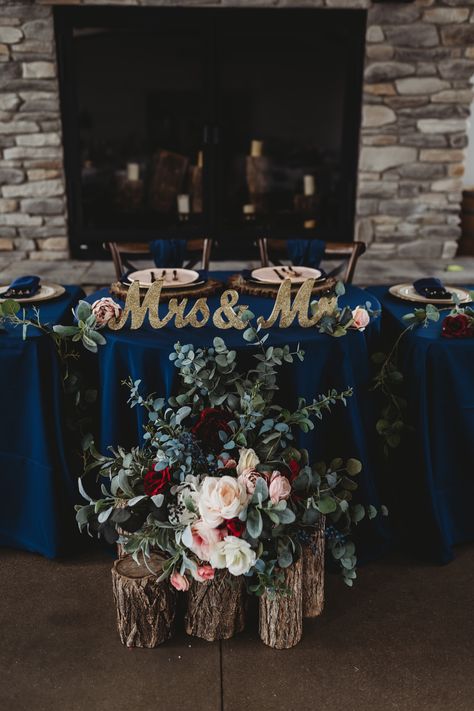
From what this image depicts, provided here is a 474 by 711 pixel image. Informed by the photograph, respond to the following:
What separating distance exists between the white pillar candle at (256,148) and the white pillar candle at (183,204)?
1.55ft

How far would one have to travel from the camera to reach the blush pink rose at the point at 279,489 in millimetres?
1464

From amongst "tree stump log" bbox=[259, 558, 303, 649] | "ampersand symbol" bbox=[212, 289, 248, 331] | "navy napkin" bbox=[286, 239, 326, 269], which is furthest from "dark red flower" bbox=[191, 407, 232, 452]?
"navy napkin" bbox=[286, 239, 326, 269]

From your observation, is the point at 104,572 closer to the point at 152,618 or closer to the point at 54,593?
the point at 54,593

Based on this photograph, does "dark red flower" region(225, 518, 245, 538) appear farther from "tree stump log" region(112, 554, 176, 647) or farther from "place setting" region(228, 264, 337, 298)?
"place setting" region(228, 264, 337, 298)

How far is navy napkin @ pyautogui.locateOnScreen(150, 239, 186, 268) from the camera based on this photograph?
2.36 metres

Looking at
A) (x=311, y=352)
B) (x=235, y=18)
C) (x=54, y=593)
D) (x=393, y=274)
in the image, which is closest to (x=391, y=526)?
(x=311, y=352)

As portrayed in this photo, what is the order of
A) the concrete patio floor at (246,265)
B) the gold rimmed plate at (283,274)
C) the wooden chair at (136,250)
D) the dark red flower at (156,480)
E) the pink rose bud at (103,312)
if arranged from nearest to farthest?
1. the dark red flower at (156,480)
2. the pink rose bud at (103,312)
3. the gold rimmed plate at (283,274)
4. the wooden chair at (136,250)
5. the concrete patio floor at (246,265)

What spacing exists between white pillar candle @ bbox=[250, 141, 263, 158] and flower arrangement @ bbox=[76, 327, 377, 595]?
261cm

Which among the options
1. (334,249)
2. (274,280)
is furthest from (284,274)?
(334,249)

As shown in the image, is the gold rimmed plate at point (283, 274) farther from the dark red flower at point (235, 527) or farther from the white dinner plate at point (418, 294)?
the dark red flower at point (235, 527)

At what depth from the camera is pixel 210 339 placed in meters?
1.69

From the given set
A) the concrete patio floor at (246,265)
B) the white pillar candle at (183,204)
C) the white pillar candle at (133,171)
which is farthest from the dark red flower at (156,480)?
the white pillar candle at (133,171)

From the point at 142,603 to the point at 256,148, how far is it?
3.07 metres

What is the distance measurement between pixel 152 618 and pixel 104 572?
1.13ft
